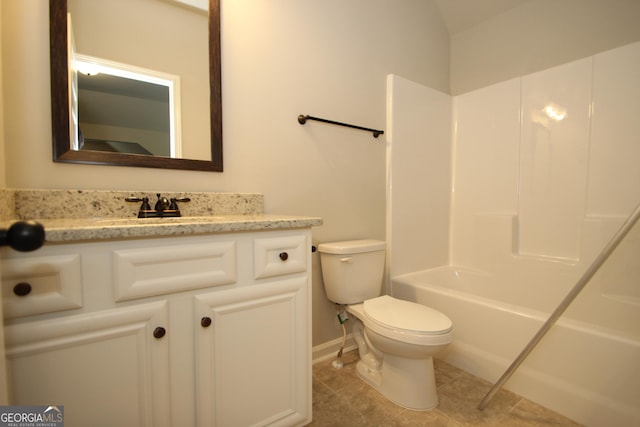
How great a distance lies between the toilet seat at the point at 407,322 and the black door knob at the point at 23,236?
1.27 meters

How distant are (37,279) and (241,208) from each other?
821 mm

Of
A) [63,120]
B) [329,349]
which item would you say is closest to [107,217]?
[63,120]

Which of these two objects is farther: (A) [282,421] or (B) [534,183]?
(B) [534,183]

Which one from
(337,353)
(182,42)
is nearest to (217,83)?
(182,42)

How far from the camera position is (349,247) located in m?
1.62

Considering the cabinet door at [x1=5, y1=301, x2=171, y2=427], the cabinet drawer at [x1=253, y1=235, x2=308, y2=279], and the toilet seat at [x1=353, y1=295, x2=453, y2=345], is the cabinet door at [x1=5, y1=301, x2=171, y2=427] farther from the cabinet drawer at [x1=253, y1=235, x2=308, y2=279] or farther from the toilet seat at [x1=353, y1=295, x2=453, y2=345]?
the toilet seat at [x1=353, y1=295, x2=453, y2=345]

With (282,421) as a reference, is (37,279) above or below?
above

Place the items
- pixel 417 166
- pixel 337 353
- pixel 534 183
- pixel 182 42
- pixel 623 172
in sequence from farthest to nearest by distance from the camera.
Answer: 1. pixel 417 166
2. pixel 534 183
3. pixel 337 353
4. pixel 623 172
5. pixel 182 42

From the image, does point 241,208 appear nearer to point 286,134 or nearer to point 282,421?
point 286,134

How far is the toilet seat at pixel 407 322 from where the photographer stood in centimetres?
128

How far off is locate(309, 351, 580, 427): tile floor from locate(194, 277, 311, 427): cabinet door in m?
0.27

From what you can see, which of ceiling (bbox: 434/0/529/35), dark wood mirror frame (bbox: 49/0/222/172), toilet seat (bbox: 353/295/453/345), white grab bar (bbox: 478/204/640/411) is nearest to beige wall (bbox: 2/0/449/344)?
dark wood mirror frame (bbox: 49/0/222/172)

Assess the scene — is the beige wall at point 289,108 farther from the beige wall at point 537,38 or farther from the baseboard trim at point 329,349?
the beige wall at point 537,38

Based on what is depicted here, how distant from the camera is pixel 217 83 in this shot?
53.8 inches
